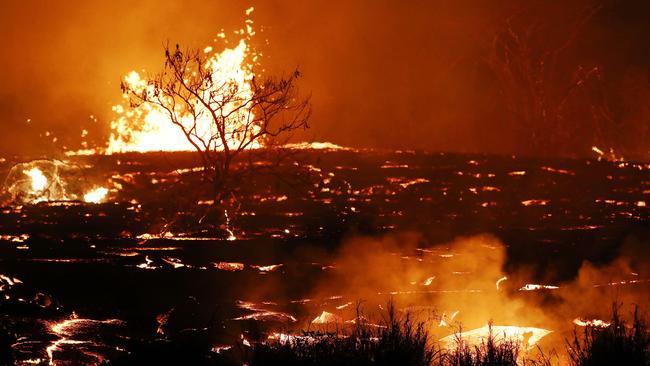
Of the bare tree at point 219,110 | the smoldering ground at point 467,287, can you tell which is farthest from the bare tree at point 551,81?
the smoldering ground at point 467,287

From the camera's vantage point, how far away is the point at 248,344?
10.9m

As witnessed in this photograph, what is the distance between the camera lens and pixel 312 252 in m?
17.8

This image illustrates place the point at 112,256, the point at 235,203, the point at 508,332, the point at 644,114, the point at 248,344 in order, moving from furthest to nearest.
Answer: the point at 644,114
the point at 235,203
the point at 112,256
the point at 508,332
the point at 248,344

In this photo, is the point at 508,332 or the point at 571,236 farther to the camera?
the point at 571,236

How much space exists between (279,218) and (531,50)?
99.6 feet

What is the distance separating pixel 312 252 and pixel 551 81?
112 ft

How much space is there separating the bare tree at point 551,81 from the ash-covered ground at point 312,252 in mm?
18704

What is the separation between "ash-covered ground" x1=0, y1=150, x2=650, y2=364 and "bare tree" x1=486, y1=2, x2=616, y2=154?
18.7m

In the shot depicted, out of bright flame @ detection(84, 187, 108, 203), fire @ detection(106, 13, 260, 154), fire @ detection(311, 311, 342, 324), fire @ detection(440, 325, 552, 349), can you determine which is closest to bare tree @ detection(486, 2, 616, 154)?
fire @ detection(106, 13, 260, 154)

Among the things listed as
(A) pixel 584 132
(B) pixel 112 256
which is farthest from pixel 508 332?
(A) pixel 584 132

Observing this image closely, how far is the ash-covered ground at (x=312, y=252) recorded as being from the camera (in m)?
12.5

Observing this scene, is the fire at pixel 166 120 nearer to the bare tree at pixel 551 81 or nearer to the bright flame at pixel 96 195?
the bright flame at pixel 96 195

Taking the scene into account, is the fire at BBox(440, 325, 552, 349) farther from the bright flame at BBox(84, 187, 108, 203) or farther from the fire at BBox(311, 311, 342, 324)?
the bright flame at BBox(84, 187, 108, 203)

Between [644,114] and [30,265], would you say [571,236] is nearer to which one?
[30,265]
